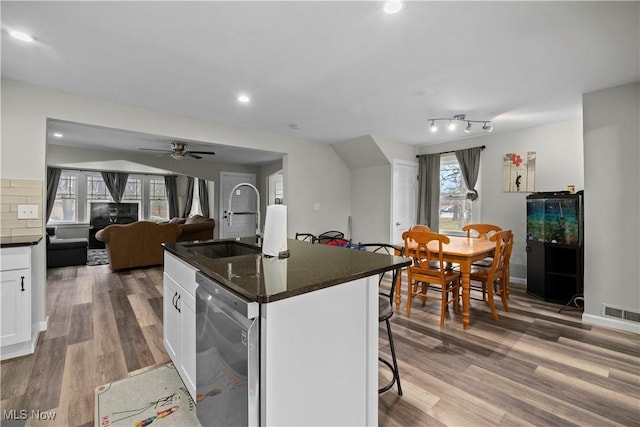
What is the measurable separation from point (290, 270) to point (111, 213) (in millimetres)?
8565

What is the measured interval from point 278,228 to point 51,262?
5.92 meters

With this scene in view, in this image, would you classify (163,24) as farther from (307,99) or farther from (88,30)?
(307,99)

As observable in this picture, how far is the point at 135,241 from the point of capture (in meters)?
A: 5.10

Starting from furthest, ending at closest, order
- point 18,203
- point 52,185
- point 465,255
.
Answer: point 52,185
point 465,255
point 18,203

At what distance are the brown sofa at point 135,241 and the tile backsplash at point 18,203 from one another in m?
2.28

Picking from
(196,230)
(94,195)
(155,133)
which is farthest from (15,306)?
(94,195)

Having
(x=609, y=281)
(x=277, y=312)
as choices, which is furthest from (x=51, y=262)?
(x=609, y=281)

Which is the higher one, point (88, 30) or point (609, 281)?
point (88, 30)

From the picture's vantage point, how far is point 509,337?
2646mm

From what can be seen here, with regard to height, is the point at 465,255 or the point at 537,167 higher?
the point at 537,167

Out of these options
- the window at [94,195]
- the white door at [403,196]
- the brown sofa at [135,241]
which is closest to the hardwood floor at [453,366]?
the brown sofa at [135,241]

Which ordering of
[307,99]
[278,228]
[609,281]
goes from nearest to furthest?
[278,228], [609,281], [307,99]

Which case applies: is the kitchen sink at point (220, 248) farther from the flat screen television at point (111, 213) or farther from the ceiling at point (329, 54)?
the flat screen television at point (111, 213)

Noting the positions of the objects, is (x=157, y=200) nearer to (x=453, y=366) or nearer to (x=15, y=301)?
(x=15, y=301)
